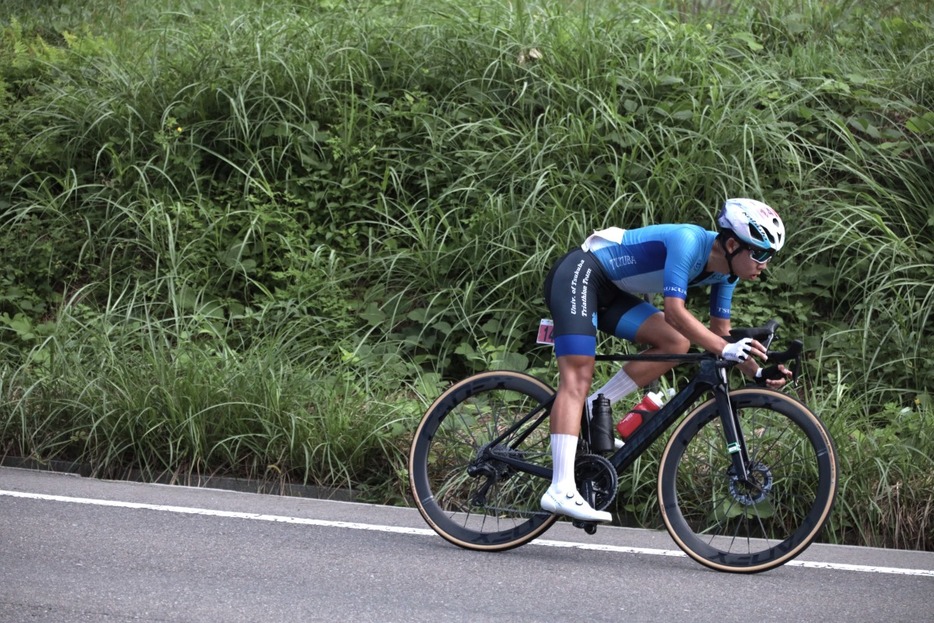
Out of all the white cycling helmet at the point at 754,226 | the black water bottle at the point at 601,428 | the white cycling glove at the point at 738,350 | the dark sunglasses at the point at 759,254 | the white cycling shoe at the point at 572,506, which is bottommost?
the white cycling shoe at the point at 572,506

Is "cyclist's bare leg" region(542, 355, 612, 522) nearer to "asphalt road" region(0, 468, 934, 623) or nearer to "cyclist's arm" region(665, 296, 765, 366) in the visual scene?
"asphalt road" region(0, 468, 934, 623)

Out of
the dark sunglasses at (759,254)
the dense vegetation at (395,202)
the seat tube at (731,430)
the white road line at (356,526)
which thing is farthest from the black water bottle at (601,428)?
the dense vegetation at (395,202)

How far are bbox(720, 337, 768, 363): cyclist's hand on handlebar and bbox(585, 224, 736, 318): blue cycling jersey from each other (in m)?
0.33

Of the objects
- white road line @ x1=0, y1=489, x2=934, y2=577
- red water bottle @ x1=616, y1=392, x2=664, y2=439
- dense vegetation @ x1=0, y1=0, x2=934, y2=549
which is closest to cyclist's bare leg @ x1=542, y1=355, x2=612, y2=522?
red water bottle @ x1=616, y1=392, x2=664, y2=439

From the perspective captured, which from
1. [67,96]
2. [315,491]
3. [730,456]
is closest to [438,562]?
[730,456]

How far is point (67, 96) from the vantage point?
1248cm

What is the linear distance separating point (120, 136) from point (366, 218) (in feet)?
8.90

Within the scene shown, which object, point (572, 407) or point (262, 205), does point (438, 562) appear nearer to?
point (572, 407)

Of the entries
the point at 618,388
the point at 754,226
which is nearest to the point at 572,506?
the point at 618,388

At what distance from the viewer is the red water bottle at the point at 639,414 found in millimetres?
6094

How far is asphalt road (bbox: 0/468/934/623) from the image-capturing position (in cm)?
493

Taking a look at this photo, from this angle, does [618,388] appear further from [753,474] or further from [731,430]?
[753,474]

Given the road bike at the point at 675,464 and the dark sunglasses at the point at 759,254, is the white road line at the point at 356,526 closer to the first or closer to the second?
the road bike at the point at 675,464

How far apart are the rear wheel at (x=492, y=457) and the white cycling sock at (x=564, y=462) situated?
22cm
